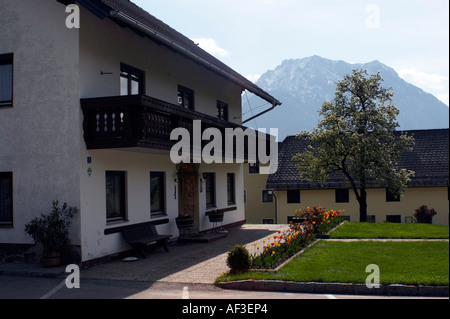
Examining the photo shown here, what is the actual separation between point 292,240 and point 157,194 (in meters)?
4.84

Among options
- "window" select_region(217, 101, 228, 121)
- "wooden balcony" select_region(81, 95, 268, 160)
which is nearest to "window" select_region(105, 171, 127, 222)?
"wooden balcony" select_region(81, 95, 268, 160)

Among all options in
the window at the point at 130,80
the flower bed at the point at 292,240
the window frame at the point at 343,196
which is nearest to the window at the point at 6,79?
the window at the point at 130,80

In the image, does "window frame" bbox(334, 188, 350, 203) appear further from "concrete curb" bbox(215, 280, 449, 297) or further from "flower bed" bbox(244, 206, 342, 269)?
"concrete curb" bbox(215, 280, 449, 297)

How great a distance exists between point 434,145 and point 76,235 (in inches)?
1275

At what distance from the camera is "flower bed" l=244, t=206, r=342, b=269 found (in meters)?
10.8

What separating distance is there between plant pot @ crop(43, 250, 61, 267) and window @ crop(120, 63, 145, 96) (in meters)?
4.91

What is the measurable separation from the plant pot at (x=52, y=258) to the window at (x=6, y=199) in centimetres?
192

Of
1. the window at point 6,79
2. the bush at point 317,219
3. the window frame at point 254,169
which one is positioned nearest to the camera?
the window at point 6,79

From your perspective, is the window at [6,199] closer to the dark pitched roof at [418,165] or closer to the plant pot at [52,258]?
the plant pot at [52,258]

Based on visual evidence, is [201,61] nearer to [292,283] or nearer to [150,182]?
[150,182]

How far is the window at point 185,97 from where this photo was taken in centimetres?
1756

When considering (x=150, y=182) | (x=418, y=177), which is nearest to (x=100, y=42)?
(x=150, y=182)

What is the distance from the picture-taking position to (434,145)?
1469 inches
